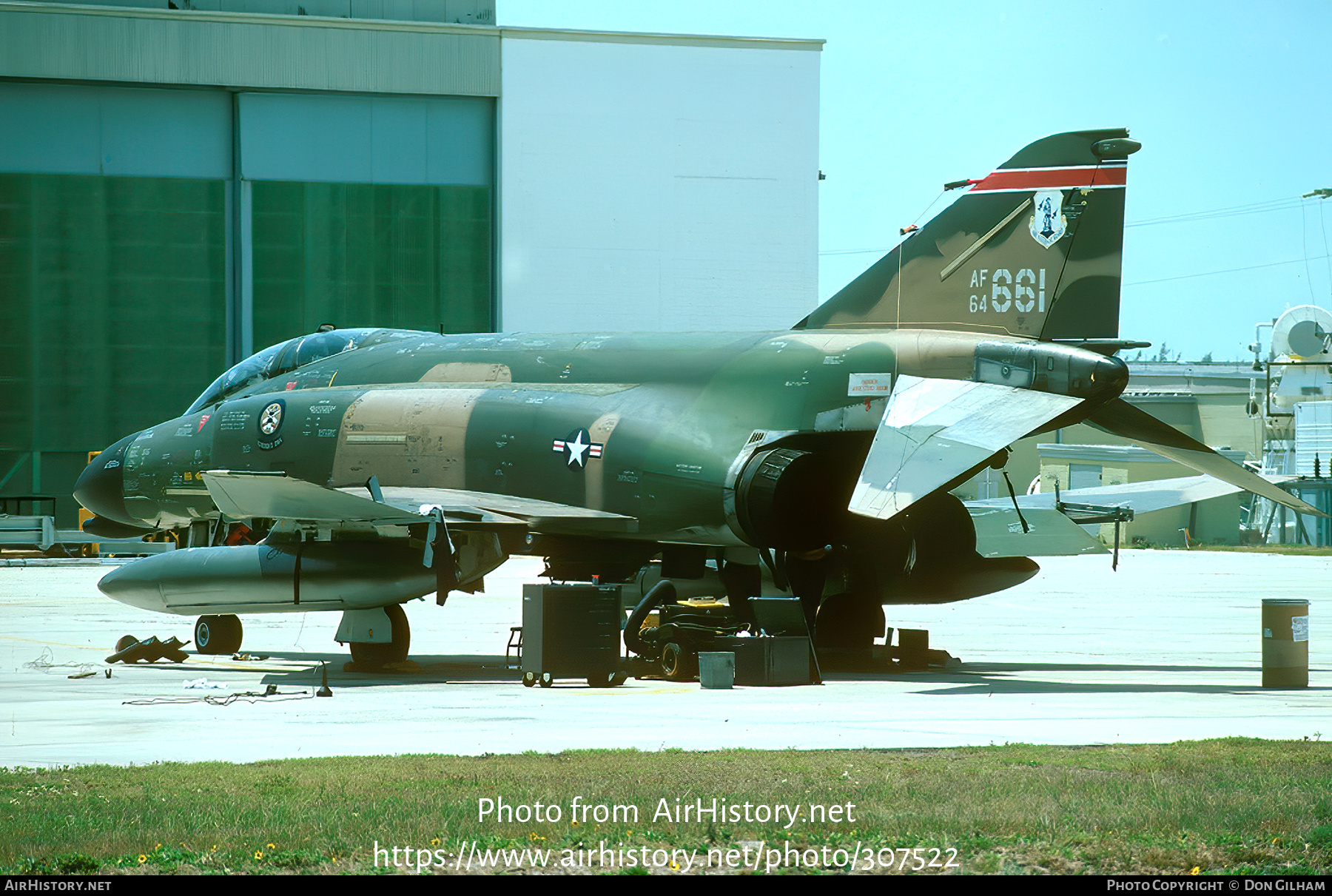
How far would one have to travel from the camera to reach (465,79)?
39000 millimetres

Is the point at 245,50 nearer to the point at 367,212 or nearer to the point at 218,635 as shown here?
the point at 367,212

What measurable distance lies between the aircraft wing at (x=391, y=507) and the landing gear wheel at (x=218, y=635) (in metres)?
1.91

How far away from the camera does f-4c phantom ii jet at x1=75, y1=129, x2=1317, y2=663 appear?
12.8 metres

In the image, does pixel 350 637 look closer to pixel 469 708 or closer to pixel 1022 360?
pixel 469 708

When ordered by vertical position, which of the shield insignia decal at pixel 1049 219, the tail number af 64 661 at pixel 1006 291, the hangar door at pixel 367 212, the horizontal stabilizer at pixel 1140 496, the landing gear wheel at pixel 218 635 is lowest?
the landing gear wheel at pixel 218 635

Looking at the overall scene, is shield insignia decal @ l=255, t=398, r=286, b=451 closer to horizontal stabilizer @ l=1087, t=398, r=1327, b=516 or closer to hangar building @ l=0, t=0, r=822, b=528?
horizontal stabilizer @ l=1087, t=398, r=1327, b=516

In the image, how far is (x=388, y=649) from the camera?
14.9m

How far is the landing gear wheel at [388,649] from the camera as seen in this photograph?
14.8 m

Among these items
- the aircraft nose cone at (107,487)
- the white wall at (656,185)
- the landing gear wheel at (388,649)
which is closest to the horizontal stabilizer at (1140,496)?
the landing gear wheel at (388,649)

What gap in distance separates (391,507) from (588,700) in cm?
300

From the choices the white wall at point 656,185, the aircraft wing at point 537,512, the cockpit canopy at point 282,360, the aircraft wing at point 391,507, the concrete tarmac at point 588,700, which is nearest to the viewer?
the concrete tarmac at point 588,700

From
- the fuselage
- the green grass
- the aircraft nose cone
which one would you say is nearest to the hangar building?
the aircraft nose cone

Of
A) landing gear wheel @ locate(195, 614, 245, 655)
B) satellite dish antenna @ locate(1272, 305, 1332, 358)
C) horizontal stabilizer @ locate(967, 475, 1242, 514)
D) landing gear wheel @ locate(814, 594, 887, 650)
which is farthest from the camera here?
satellite dish antenna @ locate(1272, 305, 1332, 358)

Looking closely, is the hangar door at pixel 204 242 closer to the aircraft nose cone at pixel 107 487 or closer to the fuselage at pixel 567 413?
the aircraft nose cone at pixel 107 487
